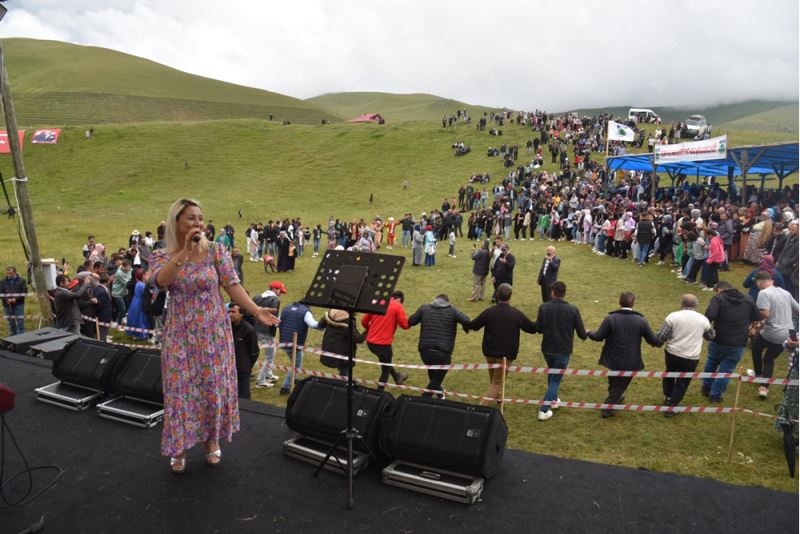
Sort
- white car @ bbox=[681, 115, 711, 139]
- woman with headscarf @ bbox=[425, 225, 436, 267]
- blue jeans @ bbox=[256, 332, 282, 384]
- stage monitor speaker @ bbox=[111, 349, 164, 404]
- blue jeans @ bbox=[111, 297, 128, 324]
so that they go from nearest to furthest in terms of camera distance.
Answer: stage monitor speaker @ bbox=[111, 349, 164, 404] < blue jeans @ bbox=[256, 332, 282, 384] < blue jeans @ bbox=[111, 297, 128, 324] < woman with headscarf @ bbox=[425, 225, 436, 267] < white car @ bbox=[681, 115, 711, 139]

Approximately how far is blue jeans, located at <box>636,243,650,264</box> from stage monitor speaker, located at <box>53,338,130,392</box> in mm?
15887

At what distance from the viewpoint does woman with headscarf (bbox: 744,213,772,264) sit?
45.9ft

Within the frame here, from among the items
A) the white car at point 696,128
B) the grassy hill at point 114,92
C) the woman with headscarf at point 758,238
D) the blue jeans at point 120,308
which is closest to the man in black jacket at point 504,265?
the woman with headscarf at point 758,238

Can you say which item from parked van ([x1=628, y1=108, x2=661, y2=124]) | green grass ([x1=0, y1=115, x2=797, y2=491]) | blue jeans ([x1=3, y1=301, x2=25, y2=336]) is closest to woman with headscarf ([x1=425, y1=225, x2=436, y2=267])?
green grass ([x1=0, y1=115, x2=797, y2=491])

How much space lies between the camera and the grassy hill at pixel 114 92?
71750 millimetres

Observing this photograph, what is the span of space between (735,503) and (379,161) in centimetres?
4667

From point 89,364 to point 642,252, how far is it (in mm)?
16323

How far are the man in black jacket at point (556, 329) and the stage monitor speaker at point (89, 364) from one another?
5135 mm

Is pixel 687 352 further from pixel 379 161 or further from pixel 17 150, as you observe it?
pixel 379 161

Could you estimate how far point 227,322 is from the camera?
154 inches

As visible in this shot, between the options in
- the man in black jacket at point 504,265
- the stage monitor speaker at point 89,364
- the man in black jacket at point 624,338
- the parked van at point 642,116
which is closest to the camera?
the stage monitor speaker at point 89,364

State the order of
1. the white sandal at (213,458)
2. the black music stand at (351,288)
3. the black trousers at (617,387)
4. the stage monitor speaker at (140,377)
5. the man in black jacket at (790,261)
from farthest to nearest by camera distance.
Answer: the man in black jacket at (790,261) → the black trousers at (617,387) → the stage monitor speaker at (140,377) → the white sandal at (213,458) → the black music stand at (351,288)

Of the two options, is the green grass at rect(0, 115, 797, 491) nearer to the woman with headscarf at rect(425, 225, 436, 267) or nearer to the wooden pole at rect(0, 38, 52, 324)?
the woman with headscarf at rect(425, 225, 436, 267)

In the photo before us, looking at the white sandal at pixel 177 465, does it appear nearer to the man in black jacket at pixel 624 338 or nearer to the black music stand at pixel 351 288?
the black music stand at pixel 351 288
